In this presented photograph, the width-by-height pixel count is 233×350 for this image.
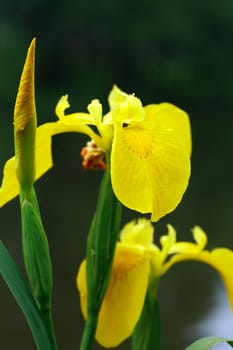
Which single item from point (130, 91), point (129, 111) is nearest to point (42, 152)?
point (129, 111)

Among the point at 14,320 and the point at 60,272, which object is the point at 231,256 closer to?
the point at 14,320

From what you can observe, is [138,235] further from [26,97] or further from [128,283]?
[26,97]

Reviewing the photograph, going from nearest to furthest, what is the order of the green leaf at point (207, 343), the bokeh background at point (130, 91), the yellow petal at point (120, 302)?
the green leaf at point (207, 343)
the yellow petal at point (120, 302)
the bokeh background at point (130, 91)

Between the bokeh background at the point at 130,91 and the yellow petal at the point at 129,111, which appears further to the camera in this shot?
the bokeh background at the point at 130,91

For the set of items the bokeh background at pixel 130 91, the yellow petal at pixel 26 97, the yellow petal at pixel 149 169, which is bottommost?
the bokeh background at pixel 130 91

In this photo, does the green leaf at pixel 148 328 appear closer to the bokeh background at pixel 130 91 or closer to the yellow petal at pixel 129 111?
the yellow petal at pixel 129 111


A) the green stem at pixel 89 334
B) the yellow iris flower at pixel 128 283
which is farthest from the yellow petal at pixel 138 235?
the green stem at pixel 89 334

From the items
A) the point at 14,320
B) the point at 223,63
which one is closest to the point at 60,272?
the point at 14,320

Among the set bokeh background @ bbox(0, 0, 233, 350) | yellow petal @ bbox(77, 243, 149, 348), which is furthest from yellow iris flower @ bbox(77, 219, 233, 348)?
bokeh background @ bbox(0, 0, 233, 350)
